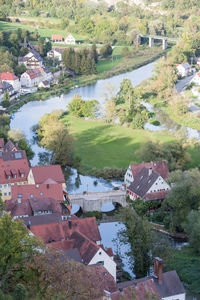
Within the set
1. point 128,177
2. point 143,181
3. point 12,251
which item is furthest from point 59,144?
point 12,251

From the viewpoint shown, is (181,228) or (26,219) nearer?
(26,219)

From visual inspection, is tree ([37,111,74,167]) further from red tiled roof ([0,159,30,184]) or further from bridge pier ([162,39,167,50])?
bridge pier ([162,39,167,50])

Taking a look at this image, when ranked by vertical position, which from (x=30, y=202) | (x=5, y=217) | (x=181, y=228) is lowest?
(x=181, y=228)

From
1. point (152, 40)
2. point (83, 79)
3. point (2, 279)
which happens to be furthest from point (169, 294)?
point (152, 40)

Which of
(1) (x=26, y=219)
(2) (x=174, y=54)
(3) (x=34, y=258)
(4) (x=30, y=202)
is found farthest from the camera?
(2) (x=174, y=54)

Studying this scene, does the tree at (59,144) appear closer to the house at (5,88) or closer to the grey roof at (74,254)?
the grey roof at (74,254)

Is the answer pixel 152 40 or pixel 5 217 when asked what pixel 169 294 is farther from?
pixel 152 40

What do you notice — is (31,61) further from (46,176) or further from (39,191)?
(39,191)

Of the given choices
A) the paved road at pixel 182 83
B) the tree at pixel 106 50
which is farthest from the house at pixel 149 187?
the tree at pixel 106 50
